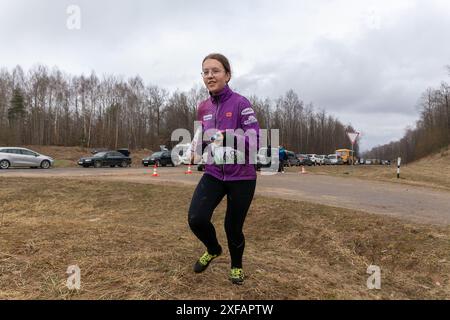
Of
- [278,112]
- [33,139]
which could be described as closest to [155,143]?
[33,139]

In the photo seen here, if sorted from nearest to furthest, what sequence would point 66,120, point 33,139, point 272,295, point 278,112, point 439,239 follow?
point 272,295 → point 439,239 → point 33,139 → point 66,120 → point 278,112

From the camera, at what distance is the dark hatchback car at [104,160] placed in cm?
3291

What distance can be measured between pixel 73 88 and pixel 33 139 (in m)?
13.0

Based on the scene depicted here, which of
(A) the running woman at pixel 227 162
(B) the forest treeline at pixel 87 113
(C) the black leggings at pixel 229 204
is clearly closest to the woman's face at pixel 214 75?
(A) the running woman at pixel 227 162

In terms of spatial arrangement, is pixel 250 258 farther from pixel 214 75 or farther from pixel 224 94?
pixel 214 75

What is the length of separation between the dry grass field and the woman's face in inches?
71.8

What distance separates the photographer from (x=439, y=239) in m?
6.03

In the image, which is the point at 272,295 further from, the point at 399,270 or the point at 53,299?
the point at 399,270

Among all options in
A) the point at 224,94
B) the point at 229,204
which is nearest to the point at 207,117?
the point at 224,94

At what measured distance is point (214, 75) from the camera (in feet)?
11.8

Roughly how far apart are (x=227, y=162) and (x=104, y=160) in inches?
1255

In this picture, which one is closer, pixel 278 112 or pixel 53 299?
pixel 53 299

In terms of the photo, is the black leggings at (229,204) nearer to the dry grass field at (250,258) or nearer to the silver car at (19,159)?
the dry grass field at (250,258)

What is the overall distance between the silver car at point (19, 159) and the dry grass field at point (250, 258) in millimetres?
20205
